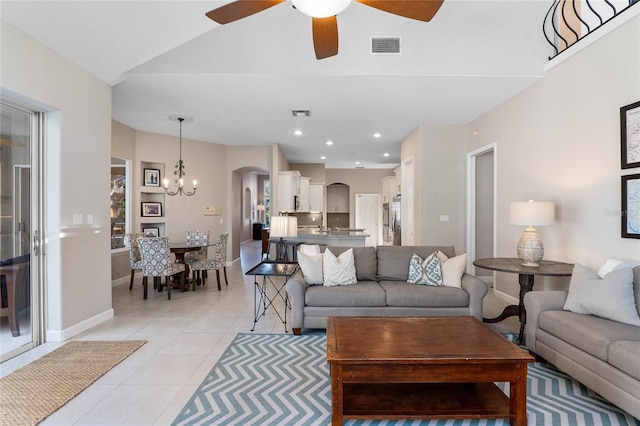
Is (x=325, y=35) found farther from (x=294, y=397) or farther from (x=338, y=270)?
(x=294, y=397)

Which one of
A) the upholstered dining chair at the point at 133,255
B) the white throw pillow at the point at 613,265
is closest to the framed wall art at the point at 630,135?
the white throw pillow at the point at 613,265

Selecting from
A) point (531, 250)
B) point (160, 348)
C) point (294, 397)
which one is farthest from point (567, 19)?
point (160, 348)

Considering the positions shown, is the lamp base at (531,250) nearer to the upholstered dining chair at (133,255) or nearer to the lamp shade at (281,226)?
the lamp shade at (281,226)

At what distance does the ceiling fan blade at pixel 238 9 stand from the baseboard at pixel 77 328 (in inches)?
130

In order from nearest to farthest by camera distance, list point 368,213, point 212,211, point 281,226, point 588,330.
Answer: point 588,330
point 281,226
point 212,211
point 368,213

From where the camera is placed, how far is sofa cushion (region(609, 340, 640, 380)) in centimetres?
186

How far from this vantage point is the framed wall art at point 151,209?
6637mm

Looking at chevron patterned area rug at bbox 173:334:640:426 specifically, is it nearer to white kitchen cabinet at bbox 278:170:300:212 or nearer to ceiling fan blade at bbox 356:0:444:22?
ceiling fan blade at bbox 356:0:444:22

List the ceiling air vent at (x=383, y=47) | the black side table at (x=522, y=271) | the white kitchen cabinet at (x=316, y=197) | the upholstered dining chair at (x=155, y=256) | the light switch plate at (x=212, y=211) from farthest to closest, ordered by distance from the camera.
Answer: the white kitchen cabinet at (x=316, y=197), the light switch plate at (x=212, y=211), the upholstered dining chair at (x=155, y=256), the ceiling air vent at (x=383, y=47), the black side table at (x=522, y=271)

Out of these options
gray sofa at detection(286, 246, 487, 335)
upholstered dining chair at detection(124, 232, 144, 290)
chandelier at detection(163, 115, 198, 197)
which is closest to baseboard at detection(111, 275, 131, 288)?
upholstered dining chair at detection(124, 232, 144, 290)

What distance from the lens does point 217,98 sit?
4543 mm

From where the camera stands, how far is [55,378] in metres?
2.52

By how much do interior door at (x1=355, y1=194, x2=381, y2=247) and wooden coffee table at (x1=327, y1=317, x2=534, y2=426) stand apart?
984 cm

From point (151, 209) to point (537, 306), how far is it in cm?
669
